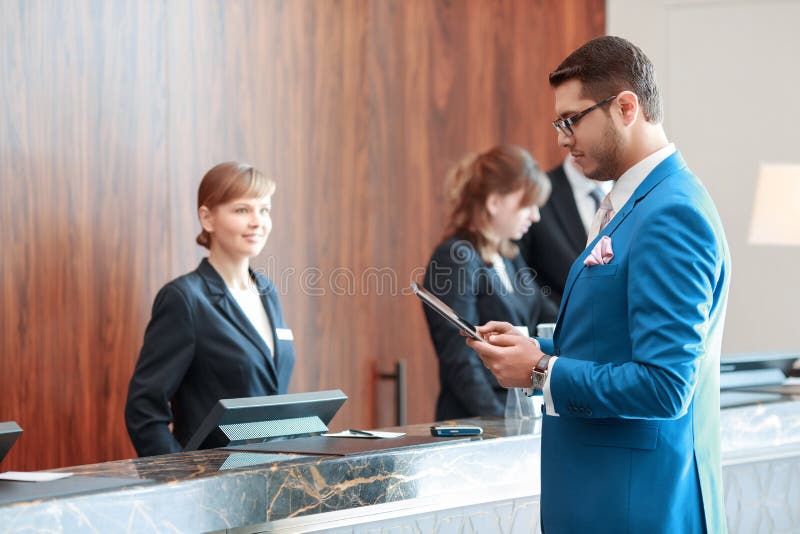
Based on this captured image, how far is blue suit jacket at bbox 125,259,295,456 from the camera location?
300 cm

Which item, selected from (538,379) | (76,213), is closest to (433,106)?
(76,213)

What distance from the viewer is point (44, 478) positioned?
212 centimetres

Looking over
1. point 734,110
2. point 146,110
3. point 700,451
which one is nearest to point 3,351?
point 146,110

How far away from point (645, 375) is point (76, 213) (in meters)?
2.38

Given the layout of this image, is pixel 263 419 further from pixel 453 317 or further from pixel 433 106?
pixel 433 106

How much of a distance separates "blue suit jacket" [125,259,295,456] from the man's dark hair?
1.47 m

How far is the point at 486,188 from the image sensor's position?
385 cm

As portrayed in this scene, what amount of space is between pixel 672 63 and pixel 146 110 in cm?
280

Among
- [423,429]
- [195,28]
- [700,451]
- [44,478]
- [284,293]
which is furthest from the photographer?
[284,293]

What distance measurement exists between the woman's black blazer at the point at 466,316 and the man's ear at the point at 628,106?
1.63m

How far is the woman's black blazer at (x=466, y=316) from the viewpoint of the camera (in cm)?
356

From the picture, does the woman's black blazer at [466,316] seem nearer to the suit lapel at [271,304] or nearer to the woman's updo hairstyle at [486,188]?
the woman's updo hairstyle at [486,188]

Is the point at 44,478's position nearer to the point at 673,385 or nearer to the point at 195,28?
the point at 673,385

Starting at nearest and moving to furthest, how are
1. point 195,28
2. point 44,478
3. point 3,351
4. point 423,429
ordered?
point 44,478 → point 423,429 → point 3,351 → point 195,28
